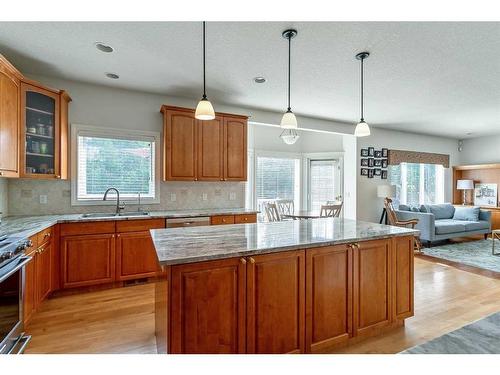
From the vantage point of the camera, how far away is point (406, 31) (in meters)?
2.29

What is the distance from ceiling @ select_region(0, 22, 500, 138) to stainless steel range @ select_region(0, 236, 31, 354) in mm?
1820

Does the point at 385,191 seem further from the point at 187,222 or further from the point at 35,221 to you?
the point at 35,221

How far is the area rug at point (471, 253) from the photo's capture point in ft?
14.1

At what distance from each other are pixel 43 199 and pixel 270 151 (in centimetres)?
457

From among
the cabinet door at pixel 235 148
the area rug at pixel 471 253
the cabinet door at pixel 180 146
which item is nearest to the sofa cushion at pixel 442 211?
the area rug at pixel 471 253

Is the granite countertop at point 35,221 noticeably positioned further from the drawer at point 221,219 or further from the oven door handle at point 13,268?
the oven door handle at point 13,268

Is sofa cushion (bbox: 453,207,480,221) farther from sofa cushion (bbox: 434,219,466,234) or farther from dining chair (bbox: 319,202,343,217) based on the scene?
dining chair (bbox: 319,202,343,217)

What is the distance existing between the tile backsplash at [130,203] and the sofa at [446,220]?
3674 mm

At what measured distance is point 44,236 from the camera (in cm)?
261

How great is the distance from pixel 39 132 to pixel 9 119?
1.53 feet

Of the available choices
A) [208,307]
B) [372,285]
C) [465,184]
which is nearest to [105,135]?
[208,307]
